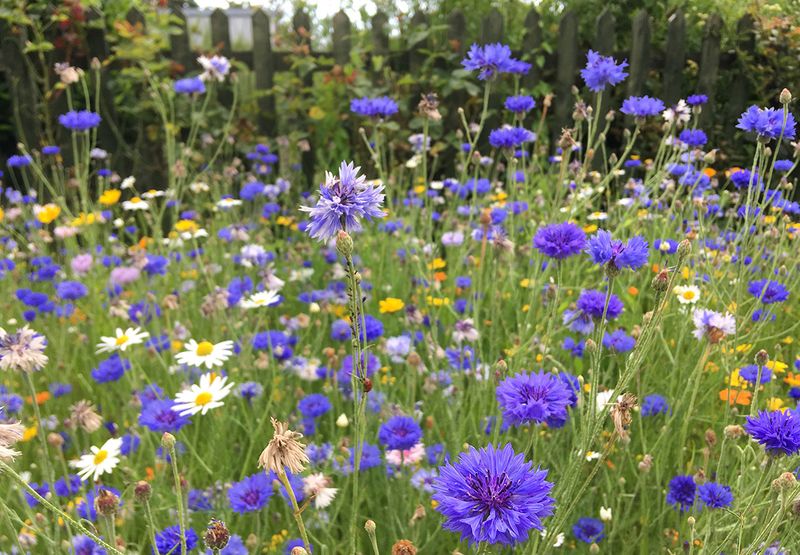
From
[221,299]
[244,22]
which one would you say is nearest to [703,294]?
[221,299]

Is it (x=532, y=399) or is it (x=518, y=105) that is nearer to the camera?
(x=532, y=399)

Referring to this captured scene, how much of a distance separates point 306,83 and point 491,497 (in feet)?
13.4

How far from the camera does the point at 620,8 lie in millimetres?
4582

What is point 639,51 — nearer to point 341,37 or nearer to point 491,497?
point 341,37

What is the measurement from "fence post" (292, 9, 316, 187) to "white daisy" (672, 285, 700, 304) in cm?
299

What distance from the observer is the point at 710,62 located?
408 cm

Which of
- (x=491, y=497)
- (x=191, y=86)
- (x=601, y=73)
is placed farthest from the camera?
(x=191, y=86)

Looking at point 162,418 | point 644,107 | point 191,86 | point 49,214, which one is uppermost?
point 644,107

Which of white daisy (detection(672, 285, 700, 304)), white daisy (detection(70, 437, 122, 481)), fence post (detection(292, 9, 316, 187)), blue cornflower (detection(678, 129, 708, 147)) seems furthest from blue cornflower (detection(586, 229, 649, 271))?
fence post (detection(292, 9, 316, 187))

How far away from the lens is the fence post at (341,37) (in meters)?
4.35

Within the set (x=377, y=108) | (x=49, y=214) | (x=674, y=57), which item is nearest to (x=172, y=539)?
(x=377, y=108)

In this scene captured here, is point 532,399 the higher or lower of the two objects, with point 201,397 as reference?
higher

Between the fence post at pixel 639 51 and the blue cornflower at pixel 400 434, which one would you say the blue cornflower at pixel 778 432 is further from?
the fence post at pixel 639 51

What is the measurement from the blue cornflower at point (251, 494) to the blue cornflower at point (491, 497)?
1.72ft
